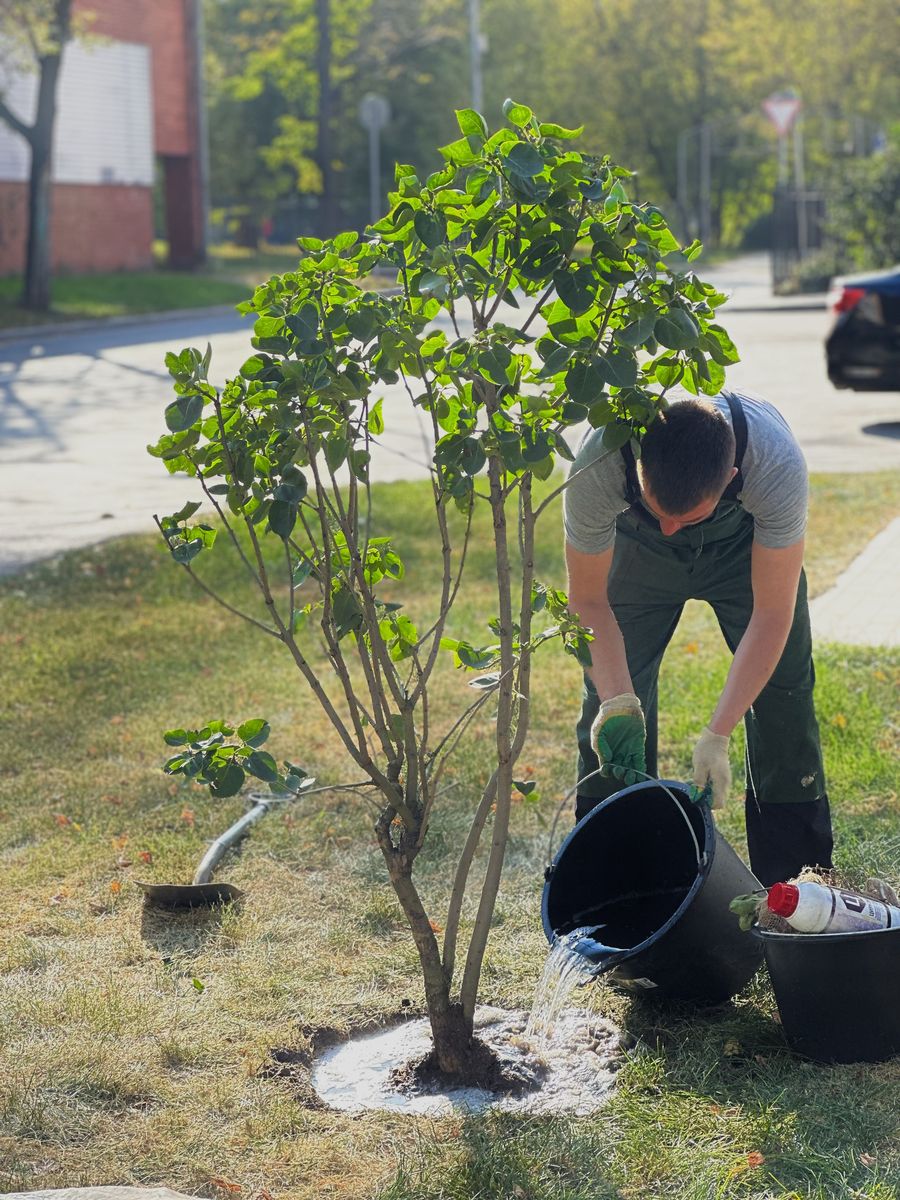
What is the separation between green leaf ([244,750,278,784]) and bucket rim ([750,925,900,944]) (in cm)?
107

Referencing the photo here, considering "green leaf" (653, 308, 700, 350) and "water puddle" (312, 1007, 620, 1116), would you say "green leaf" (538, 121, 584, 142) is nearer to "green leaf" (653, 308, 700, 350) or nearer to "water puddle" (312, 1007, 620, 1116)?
"green leaf" (653, 308, 700, 350)

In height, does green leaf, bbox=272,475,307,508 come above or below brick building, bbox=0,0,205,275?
below

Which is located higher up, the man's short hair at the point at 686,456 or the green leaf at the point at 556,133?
the green leaf at the point at 556,133

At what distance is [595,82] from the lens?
51.2 meters

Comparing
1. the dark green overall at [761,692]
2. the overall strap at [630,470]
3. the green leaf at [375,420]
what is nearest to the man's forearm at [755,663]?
the dark green overall at [761,692]

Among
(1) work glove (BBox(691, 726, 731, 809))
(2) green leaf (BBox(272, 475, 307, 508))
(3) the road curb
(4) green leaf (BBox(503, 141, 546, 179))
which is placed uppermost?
(3) the road curb

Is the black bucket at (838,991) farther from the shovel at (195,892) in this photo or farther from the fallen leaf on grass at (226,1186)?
the shovel at (195,892)

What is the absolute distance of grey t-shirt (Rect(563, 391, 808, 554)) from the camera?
3.41 meters

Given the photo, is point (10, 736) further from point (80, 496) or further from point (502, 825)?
point (80, 496)

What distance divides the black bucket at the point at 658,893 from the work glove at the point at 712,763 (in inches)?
2.2

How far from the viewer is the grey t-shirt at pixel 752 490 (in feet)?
11.2

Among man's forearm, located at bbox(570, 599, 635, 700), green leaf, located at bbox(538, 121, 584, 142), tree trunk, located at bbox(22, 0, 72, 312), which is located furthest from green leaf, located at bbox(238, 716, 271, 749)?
tree trunk, located at bbox(22, 0, 72, 312)

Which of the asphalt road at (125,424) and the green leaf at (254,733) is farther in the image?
the asphalt road at (125,424)

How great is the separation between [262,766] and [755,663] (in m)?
1.19
